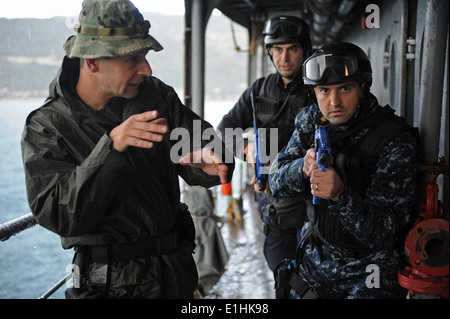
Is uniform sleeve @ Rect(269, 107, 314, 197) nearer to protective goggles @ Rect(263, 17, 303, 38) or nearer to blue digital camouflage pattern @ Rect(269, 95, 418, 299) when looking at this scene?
blue digital camouflage pattern @ Rect(269, 95, 418, 299)

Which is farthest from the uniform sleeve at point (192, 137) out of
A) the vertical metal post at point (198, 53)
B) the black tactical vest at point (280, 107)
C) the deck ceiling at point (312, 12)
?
the deck ceiling at point (312, 12)

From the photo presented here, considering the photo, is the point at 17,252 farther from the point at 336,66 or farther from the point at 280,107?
the point at 336,66

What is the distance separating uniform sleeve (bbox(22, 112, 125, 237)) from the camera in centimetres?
114

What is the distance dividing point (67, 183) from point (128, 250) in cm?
33

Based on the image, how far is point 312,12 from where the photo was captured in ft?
17.6

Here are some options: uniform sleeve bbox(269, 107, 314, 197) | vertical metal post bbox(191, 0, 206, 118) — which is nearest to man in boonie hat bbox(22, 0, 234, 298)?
uniform sleeve bbox(269, 107, 314, 197)

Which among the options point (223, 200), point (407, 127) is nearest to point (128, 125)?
point (407, 127)

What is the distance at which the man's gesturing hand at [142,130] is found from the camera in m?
1.08

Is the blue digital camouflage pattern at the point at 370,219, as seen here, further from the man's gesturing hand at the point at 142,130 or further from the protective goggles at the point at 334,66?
the man's gesturing hand at the point at 142,130

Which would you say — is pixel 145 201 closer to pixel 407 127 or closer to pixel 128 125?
pixel 128 125

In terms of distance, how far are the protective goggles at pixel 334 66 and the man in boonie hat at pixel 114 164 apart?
1.44 ft

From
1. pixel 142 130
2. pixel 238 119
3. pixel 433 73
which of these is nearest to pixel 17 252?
pixel 238 119
